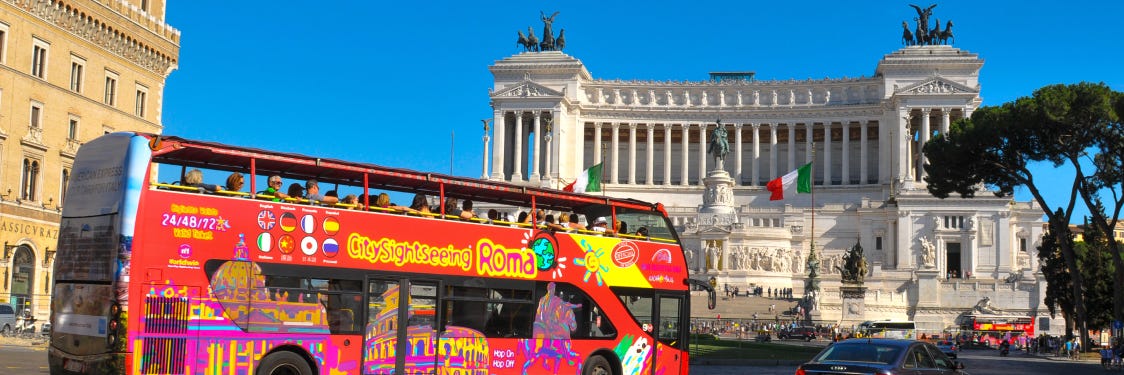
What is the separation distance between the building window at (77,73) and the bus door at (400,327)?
4016 centimetres

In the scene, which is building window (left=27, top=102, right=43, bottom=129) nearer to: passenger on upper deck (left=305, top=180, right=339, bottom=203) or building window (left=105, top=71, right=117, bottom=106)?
building window (left=105, top=71, right=117, bottom=106)

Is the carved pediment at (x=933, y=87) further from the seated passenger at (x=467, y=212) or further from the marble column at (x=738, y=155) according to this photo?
the seated passenger at (x=467, y=212)

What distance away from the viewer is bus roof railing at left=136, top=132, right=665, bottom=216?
1758 cm

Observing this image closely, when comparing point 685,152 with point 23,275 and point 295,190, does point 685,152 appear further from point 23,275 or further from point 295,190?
point 295,190

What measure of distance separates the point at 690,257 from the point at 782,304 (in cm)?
1400

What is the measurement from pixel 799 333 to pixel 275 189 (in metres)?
45.5

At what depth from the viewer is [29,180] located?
1996 inches

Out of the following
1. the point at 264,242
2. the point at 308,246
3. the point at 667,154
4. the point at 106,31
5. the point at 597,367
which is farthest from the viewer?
the point at 667,154

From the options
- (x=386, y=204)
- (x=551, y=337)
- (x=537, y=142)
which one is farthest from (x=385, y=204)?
(x=537, y=142)

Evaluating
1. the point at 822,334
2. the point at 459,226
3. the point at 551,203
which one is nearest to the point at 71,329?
the point at 459,226

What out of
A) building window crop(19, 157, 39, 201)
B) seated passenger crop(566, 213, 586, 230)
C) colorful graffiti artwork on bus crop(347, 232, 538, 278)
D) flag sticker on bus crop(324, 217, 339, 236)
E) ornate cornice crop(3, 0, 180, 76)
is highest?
ornate cornice crop(3, 0, 180, 76)

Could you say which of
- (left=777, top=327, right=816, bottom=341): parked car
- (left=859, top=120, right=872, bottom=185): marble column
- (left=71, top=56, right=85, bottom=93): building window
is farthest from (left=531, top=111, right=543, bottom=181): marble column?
(left=71, top=56, right=85, bottom=93): building window

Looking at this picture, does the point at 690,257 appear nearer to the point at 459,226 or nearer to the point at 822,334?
the point at 822,334

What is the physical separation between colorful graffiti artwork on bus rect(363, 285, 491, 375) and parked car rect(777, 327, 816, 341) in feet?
137
